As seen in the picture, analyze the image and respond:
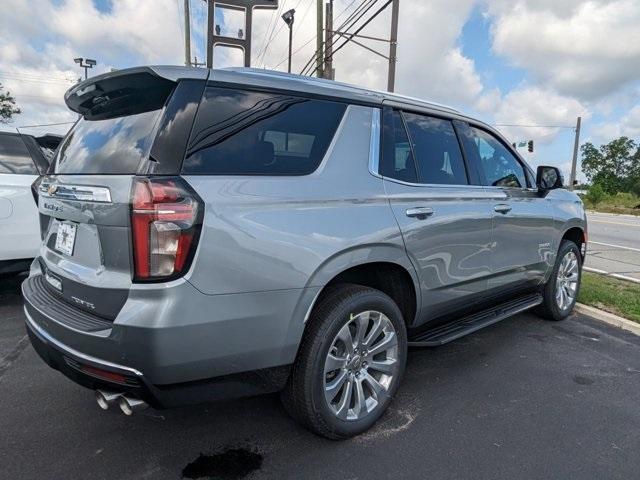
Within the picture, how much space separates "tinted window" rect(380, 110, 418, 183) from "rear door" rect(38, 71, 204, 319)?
47.8 inches

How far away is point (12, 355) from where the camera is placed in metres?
3.77

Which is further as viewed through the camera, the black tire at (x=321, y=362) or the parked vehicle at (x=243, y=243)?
the black tire at (x=321, y=362)

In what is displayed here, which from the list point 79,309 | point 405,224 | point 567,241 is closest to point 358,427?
point 405,224

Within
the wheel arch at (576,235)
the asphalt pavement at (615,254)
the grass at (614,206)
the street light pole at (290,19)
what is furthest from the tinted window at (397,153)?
the grass at (614,206)

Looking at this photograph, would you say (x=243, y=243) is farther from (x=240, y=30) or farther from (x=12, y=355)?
(x=240, y=30)

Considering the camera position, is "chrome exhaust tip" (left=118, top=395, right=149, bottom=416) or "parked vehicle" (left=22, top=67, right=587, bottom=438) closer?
"parked vehicle" (left=22, top=67, right=587, bottom=438)

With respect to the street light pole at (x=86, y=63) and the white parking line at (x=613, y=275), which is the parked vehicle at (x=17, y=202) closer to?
the white parking line at (x=613, y=275)

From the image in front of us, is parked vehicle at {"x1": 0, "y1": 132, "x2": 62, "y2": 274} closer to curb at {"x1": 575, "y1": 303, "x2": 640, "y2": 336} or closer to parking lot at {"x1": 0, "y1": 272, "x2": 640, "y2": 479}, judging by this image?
parking lot at {"x1": 0, "y1": 272, "x2": 640, "y2": 479}

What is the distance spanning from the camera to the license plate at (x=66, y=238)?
2306 millimetres

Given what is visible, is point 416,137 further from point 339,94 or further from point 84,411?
point 84,411

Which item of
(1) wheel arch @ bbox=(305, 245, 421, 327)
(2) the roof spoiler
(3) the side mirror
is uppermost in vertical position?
(2) the roof spoiler

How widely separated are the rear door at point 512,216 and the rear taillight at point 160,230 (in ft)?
8.19

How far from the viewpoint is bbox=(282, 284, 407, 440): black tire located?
2385 mm

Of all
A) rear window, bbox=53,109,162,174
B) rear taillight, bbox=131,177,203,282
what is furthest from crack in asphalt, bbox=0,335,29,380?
rear taillight, bbox=131,177,203,282
